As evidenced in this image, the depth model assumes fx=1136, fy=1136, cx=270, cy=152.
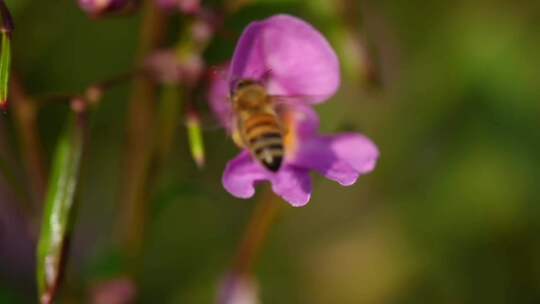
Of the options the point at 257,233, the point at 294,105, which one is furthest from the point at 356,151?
the point at 257,233

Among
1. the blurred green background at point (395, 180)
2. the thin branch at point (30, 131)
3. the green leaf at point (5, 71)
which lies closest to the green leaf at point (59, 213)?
the thin branch at point (30, 131)

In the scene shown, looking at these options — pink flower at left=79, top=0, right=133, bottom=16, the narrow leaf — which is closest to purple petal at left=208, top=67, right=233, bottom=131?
the narrow leaf

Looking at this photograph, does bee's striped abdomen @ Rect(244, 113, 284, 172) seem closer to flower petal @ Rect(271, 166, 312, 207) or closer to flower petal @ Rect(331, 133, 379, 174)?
flower petal @ Rect(271, 166, 312, 207)

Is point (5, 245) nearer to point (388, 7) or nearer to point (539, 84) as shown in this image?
point (388, 7)

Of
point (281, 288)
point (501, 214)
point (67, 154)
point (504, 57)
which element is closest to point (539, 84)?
point (504, 57)

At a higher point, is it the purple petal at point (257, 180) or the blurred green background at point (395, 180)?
the purple petal at point (257, 180)

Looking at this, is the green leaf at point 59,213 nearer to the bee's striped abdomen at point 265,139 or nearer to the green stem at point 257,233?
the bee's striped abdomen at point 265,139
